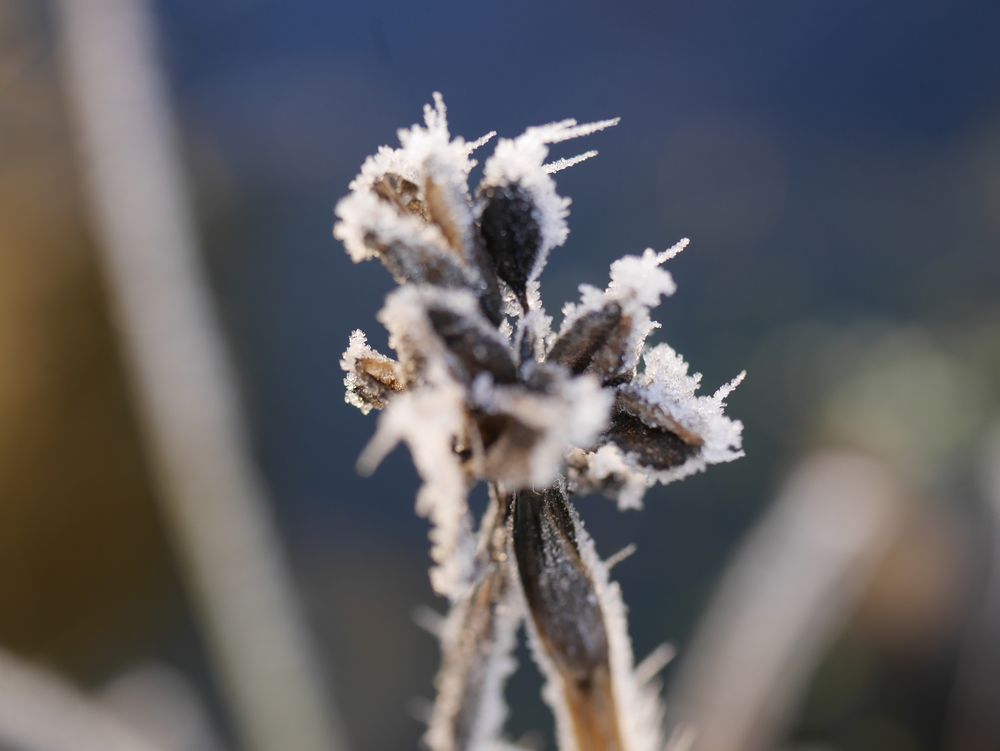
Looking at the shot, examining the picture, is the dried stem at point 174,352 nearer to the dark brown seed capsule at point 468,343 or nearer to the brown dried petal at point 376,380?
the brown dried petal at point 376,380

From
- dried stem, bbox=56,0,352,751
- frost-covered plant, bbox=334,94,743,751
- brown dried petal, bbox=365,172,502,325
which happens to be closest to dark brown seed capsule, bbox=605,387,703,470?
frost-covered plant, bbox=334,94,743,751

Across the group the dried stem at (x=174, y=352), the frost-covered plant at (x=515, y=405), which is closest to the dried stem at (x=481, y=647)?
the frost-covered plant at (x=515, y=405)

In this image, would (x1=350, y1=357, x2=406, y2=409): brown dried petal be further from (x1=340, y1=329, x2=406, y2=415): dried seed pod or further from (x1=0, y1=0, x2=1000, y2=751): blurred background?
(x1=0, y1=0, x2=1000, y2=751): blurred background

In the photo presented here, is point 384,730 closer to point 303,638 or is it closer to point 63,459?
point 303,638

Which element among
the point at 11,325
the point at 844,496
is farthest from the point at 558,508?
the point at 11,325

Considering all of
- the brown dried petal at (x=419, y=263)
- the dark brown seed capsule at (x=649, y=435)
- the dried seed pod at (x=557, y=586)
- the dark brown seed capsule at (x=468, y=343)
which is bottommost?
the dried seed pod at (x=557, y=586)
